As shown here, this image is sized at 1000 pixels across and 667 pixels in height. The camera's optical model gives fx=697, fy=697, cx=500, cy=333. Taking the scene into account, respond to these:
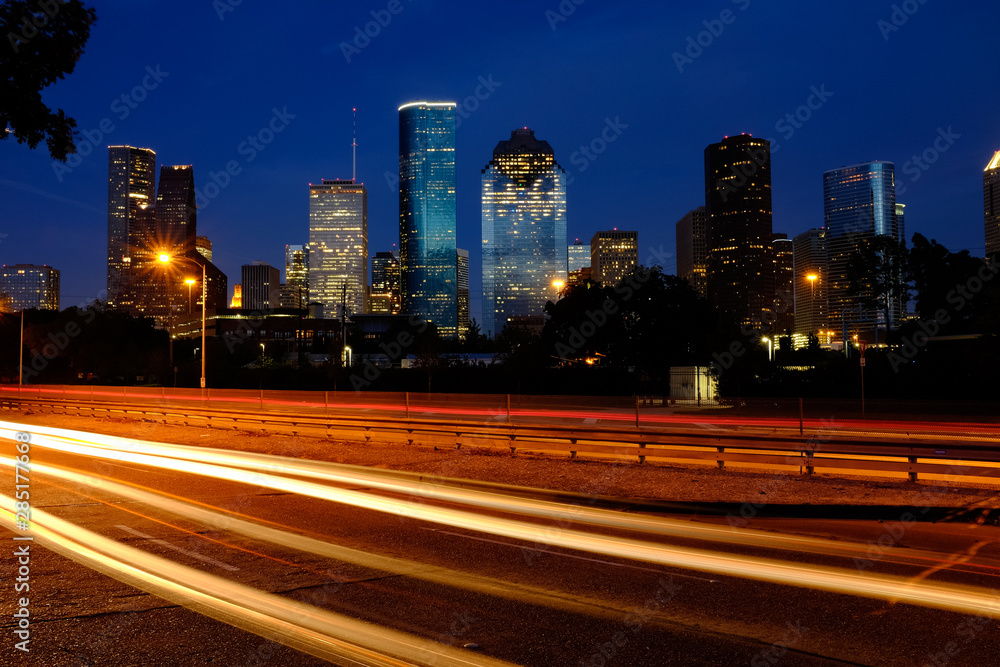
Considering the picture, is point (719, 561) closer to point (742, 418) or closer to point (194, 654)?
point (194, 654)

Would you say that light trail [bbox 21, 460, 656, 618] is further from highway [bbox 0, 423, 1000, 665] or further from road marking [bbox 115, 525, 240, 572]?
road marking [bbox 115, 525, 240, 572]

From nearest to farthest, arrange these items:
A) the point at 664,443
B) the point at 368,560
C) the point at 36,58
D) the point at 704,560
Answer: the point at 704,560 < the point at 368,560 < the point at 36,58 < the point at 664,443

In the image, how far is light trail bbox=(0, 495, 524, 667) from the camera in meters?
5.58

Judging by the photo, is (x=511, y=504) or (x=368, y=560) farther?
(x=511, y=504)

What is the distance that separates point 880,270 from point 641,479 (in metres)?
54.1

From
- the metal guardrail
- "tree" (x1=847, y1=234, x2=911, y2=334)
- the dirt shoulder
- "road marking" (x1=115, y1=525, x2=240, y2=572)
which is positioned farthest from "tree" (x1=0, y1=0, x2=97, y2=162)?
"tree" (x1=847, y1=234, x2=911, y2=334)

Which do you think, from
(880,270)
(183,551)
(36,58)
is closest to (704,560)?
(183,551)

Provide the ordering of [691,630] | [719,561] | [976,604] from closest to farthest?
[691,630]
[976,604]
[719,561]

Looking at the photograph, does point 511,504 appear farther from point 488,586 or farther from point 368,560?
point 488,586

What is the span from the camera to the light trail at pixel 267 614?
558 centimetres

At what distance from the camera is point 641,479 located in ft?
50.2

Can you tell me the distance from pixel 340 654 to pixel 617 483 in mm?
9976

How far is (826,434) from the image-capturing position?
78.3 ft

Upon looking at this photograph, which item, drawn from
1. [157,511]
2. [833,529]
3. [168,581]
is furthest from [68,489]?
[833,529]
